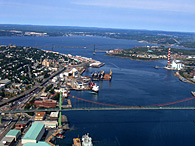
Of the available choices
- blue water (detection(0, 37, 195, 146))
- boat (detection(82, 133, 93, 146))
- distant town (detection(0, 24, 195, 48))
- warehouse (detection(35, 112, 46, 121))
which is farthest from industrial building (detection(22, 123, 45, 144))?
distant town (detection(0, 24, 195, 48))

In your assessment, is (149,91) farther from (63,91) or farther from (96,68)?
(96,68)

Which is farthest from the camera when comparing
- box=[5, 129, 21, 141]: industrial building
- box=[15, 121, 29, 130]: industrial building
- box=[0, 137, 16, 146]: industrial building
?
box=[15, 121, 29, 130]: industrial building

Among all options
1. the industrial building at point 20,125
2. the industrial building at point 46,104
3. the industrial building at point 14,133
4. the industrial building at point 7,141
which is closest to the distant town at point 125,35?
the industrial building at point 46,104

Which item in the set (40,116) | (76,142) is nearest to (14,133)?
(40,116)

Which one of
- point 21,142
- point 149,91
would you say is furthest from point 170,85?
point 21,142

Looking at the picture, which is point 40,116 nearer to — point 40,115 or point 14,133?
point 40,115

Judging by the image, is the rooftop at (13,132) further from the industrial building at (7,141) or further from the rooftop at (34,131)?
the rooftop at (34,131)

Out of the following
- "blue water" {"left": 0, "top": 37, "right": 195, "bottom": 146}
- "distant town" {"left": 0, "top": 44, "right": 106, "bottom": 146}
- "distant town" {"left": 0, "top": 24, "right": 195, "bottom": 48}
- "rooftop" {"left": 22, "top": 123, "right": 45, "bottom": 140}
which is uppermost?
"distant town" {"left": 0, "top": 24, "right": 195, "bottom": 48}

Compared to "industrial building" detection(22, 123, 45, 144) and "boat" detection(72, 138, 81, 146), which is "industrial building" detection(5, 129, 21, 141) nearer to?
"industrial building" detection(22, 123, 45, 144)
